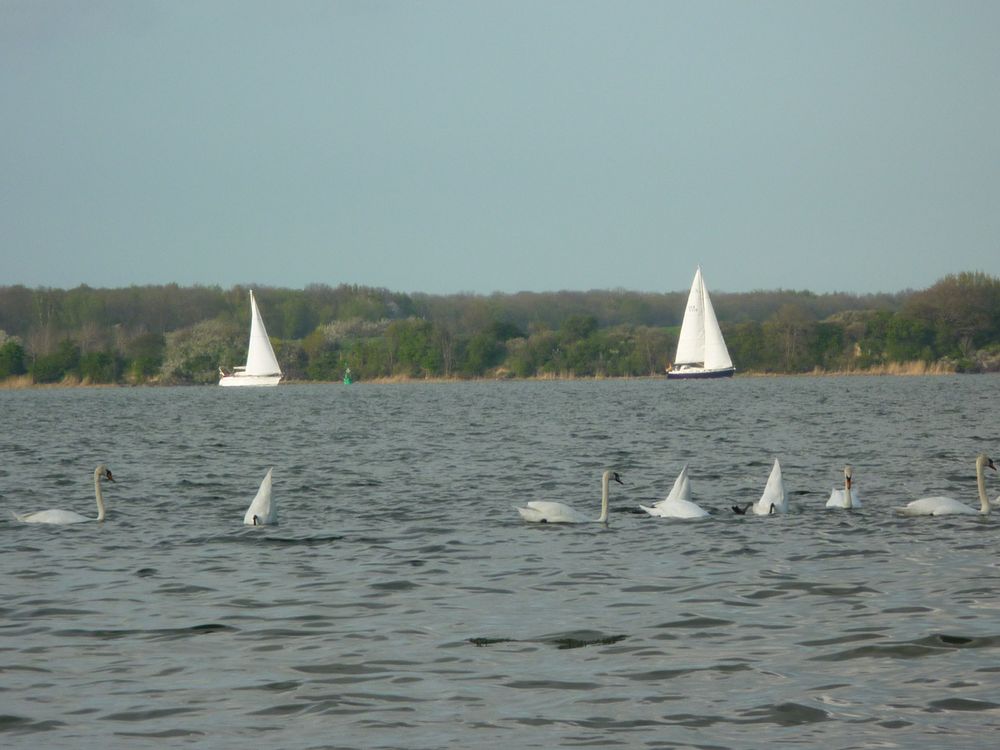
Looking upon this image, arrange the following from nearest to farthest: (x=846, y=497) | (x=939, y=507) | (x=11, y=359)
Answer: (x=939, y=507) → (x=846, y=497) → (x=11, y=359)

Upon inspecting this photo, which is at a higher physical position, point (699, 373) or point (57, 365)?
point (57, 365)

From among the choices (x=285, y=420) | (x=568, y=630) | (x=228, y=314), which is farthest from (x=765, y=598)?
(x=228, y=314)

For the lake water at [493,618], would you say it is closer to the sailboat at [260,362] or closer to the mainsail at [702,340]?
the mainsail at [702,340]

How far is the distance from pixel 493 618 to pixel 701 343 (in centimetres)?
10560

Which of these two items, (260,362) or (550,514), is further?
(260,362)

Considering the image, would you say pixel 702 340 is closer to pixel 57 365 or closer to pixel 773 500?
pixel 57 365

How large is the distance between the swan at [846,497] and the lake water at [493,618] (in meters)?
0.39

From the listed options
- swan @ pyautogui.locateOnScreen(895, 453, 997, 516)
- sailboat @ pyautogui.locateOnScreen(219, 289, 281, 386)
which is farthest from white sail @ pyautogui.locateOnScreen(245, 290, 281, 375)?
swan @ pyautogui.locateOnScreen(895, 453, 997, 516)

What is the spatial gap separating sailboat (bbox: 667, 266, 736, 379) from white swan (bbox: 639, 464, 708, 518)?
93.7 meters

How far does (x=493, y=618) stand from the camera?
36.0ft

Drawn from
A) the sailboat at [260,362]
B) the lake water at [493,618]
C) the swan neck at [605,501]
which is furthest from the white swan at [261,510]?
the sailboat at [260,362]

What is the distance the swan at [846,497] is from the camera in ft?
59.3

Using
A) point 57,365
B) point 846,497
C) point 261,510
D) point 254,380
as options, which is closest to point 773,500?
point 846,497

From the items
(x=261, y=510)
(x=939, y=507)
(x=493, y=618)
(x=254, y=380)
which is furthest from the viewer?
(x=254, y=380)
